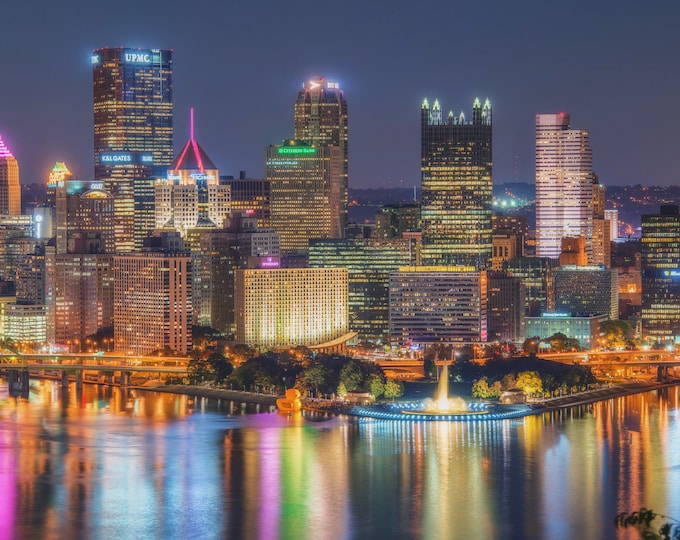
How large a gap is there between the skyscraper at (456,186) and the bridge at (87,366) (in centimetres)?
2034

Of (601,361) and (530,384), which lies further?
(601,361)

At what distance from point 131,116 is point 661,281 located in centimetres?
3981

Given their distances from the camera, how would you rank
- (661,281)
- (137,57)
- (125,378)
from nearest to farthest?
(125,378) → (661,281) → (137,57)

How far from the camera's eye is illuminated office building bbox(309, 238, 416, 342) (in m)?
92.7

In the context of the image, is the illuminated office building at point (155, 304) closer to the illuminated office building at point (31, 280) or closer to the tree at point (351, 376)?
the illuminated office building at point (31, 280)

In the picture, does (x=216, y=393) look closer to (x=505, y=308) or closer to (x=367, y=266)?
(x=505, y=308)

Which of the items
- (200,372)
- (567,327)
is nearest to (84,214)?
(200,372)

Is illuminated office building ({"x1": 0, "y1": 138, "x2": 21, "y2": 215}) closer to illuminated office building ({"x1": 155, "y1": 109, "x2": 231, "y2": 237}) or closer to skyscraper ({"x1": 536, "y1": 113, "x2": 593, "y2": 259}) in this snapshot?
illuminated office building ({"x1": 155, "y1": 109, "x2": 231, "y2": 237})

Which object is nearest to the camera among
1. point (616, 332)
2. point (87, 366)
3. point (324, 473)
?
point (324, 473)

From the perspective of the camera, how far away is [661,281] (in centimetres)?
9300

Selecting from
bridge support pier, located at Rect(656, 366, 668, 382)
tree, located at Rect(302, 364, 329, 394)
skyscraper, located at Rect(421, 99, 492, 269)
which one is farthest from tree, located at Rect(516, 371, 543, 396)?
skyscraper, located at Rect(421, 99, 492, 269)

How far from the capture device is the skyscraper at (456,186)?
316ft

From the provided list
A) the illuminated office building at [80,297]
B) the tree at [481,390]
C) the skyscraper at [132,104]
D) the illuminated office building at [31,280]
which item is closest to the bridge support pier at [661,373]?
the tree at [481,390]

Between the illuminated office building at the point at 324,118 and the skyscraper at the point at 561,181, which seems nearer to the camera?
the illuminated office building at the point at 324,118
